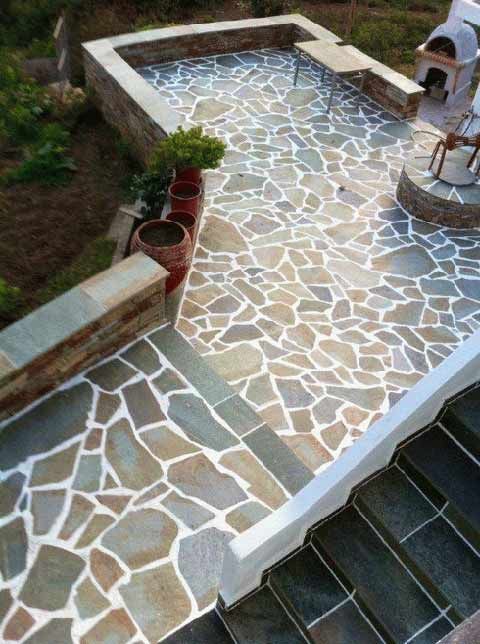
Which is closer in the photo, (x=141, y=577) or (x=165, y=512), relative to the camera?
(x=141, y=577)

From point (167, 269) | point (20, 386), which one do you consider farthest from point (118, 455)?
point (167, 269)

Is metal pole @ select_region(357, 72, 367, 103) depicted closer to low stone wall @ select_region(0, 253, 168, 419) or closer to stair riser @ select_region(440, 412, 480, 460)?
low stone wall @ select_region(0, 253, 168, 419)

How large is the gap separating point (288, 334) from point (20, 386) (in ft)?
9.54

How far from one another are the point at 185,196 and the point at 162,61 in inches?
208

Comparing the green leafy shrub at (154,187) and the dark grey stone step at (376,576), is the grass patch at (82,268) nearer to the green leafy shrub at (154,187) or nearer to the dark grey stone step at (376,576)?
the green leafy shrub at (154,187)

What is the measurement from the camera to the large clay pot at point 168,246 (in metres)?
6.01

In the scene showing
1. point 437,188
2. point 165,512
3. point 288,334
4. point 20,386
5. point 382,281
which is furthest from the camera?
point 437,188

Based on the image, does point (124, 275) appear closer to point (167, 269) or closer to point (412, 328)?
point (167, 269)

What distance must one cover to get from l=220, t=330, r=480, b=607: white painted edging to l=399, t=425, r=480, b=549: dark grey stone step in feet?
0.41

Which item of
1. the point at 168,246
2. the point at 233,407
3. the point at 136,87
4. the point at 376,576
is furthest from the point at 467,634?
the point at 136,87

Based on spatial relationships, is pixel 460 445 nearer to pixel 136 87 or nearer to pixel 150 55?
pixel 136 87

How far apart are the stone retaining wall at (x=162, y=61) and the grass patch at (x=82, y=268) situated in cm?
186

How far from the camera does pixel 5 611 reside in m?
4.13

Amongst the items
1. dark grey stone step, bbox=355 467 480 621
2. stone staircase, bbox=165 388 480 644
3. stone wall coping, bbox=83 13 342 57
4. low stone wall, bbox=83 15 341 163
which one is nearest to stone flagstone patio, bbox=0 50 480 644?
stone staircase, bbox=165 388 480 644
